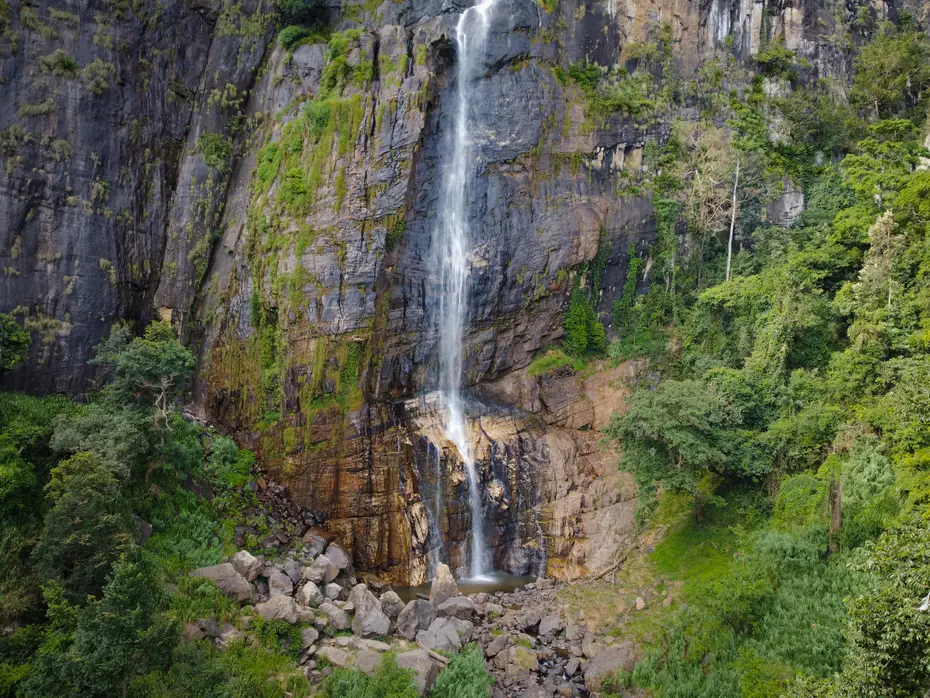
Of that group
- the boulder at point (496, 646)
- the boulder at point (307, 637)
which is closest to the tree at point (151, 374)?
the boulder at point (307, 637)

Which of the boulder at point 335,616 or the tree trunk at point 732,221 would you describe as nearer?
the boulder at point 335,616

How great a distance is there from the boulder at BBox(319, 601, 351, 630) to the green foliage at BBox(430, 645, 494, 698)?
3.15 metres

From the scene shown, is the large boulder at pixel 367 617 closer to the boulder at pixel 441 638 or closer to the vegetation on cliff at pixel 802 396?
the boulder at pixel 441 638

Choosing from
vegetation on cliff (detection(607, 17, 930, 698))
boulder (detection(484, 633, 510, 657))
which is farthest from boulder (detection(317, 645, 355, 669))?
vegetation on cliff (detection(607, 17, 930, 698))

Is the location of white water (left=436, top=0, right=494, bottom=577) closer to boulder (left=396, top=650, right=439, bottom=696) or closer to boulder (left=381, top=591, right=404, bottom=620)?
boulder (left=381, top=591, right=404, bottom=620)

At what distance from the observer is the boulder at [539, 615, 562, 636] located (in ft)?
59.3

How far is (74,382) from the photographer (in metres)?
23.5

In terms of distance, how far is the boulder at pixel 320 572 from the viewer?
745 inches

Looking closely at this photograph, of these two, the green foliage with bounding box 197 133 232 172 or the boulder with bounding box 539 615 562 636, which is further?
the green foliage with bounding box 197 133 232 172

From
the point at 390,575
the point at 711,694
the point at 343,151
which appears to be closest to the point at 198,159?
the point at 343,151

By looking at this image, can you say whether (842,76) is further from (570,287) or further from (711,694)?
(711,694)

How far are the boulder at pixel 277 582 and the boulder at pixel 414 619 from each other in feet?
10.5

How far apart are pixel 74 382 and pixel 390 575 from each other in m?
13.7

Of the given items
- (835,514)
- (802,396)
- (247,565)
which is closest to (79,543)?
(247,565)
